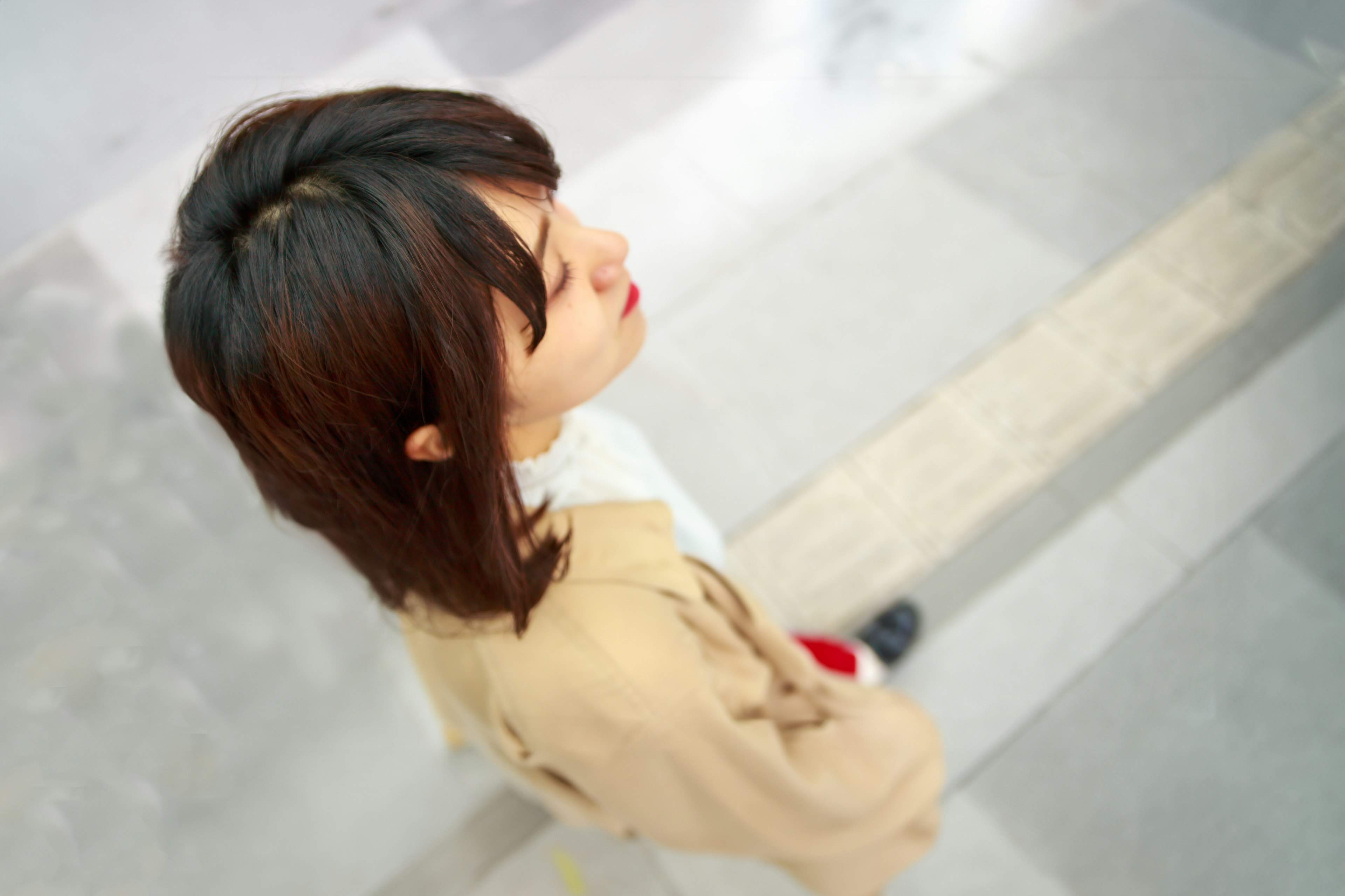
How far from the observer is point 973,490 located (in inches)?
65.0

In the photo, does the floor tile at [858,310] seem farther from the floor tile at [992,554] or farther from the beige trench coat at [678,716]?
the beige trench coat at [678,716]

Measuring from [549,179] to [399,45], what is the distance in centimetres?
96

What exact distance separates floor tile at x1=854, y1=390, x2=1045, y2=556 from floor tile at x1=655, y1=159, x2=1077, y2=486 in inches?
2.5

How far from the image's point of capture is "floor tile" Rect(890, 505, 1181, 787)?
144 centimetres

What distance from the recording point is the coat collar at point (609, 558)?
0.71 meters

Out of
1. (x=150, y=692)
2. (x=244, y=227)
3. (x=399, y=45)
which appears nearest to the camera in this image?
(x=244, y=227)

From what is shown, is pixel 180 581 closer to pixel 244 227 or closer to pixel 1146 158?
pixel 244 227

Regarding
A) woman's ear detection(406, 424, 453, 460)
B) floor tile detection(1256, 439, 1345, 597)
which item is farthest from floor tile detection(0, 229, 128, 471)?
floor tile detection(1256, 439, 1345, 597)

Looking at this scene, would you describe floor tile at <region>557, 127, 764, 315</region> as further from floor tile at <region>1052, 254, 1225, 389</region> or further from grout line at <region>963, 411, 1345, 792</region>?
grout line at <region>963, 411, 1345, 792</region>

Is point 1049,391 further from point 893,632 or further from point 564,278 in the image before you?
point 564,278

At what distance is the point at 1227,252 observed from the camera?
73.0 inches

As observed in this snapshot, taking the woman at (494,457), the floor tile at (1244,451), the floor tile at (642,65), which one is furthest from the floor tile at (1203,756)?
the floor tile at (642,65)

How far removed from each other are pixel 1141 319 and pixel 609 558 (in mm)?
1638

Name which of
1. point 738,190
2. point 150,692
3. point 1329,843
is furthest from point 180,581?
point 1329,843
